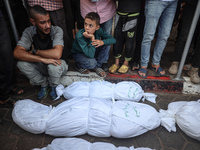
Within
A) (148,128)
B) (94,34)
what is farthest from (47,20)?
(148,128)

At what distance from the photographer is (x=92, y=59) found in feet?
9.37

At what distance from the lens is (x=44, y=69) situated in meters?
2.77

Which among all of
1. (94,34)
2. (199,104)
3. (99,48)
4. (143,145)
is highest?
(94,34)

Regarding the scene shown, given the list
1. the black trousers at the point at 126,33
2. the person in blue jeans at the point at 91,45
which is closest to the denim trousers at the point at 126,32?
the black trousers at the point at 126,33

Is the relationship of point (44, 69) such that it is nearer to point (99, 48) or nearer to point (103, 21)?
point (99, 48)

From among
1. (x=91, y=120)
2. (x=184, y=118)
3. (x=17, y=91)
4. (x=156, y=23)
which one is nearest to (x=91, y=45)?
(x=156, y=23)

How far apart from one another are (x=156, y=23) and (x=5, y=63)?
2714 mm

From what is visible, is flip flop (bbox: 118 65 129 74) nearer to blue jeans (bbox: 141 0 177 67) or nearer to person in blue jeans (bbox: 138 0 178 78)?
person in blue jeans (bbox: 138 0 178 78)

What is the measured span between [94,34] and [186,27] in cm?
174

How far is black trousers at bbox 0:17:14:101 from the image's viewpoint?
2.27 meters

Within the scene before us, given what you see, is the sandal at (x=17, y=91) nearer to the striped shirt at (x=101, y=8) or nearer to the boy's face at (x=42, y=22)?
the boy's face at (x=42, y=22)

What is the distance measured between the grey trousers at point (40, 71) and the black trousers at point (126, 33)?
1185mm

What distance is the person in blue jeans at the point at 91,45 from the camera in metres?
2.51

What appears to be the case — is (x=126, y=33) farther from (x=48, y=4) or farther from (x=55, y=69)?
(x=48, y=4)
